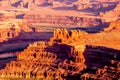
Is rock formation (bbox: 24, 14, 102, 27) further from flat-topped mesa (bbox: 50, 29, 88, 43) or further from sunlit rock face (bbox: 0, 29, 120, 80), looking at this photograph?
sunlit rock face (bbox: 0, 29, 120, 80)

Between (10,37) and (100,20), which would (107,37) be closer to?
(10,37)

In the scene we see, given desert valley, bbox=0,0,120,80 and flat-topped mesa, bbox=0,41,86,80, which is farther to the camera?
flat-topped mesa, bbox=0,41,86,80

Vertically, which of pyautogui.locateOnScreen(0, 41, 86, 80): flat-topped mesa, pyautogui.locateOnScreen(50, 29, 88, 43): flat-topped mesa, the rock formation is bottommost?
the rock formation

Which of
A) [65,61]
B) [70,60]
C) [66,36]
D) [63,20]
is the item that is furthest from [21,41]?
[63,20]

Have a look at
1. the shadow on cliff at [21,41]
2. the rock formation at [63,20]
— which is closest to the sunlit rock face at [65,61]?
the shadow on cliff at [21,41]

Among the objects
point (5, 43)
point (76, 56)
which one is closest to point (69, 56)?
point (76, 56)

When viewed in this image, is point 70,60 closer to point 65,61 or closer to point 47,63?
point 65,61

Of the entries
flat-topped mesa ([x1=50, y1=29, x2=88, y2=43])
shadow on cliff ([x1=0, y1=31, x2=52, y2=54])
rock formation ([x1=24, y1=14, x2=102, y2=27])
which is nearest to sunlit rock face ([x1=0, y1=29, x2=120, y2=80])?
flat-topped mesa ([x1=50, y1=29, x2=88, y2=43])

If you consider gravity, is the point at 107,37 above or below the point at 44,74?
above
